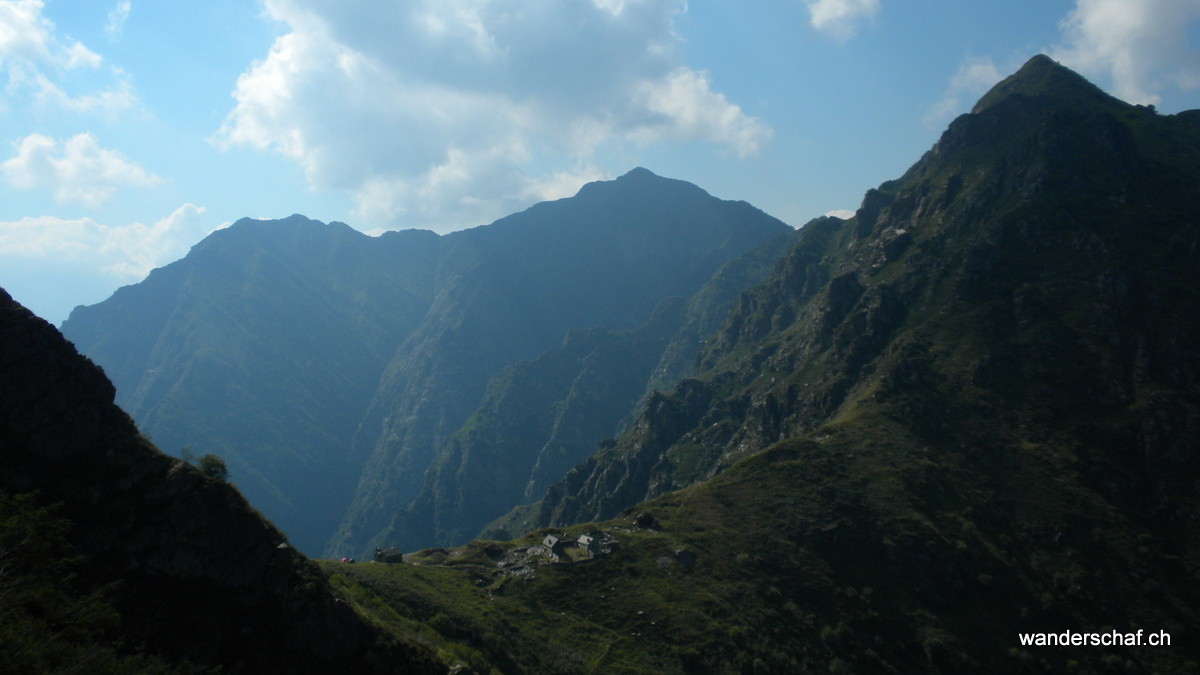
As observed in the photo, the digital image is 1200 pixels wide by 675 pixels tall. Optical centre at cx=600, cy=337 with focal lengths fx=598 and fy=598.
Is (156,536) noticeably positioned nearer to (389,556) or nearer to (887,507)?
(389,556)

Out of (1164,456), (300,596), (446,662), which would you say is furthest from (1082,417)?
(300,596)

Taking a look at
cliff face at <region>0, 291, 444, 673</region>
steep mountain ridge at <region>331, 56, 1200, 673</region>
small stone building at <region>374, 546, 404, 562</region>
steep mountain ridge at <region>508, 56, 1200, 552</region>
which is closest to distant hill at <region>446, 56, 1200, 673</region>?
steep mountain ridge at <region>331, 56, 1200, 673</region>

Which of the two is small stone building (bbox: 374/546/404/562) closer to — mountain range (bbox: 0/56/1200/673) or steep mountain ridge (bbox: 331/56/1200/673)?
mountain range (bbox: 0/56/1200/673)

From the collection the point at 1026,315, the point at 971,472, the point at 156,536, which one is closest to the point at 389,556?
the point at 156,536

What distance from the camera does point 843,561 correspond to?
8800cm

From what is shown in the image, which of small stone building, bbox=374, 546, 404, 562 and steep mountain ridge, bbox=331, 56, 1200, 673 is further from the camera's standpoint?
small stone building, bbox=374, 546, 404, 562

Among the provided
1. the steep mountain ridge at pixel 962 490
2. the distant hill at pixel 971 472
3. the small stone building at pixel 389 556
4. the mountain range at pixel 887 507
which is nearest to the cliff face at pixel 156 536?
the mountain range at pixel 887 507

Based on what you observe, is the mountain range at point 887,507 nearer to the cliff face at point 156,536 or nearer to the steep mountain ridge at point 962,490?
the cliff face at point 156,536

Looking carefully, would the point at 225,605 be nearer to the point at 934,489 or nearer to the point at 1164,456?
the point at 934,489

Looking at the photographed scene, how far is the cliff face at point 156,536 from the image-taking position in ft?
101

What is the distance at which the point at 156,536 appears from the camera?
107ft

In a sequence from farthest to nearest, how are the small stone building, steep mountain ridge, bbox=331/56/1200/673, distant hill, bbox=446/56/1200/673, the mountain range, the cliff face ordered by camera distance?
1. the small stone building
2. distant hill, bbox=446/56/1200/673
3. steep mountain ridge, bbox=331/56/1200/673
4. the mountain range
5. the cliff face

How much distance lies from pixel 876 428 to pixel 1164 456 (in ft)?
141

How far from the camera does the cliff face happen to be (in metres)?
30.6
